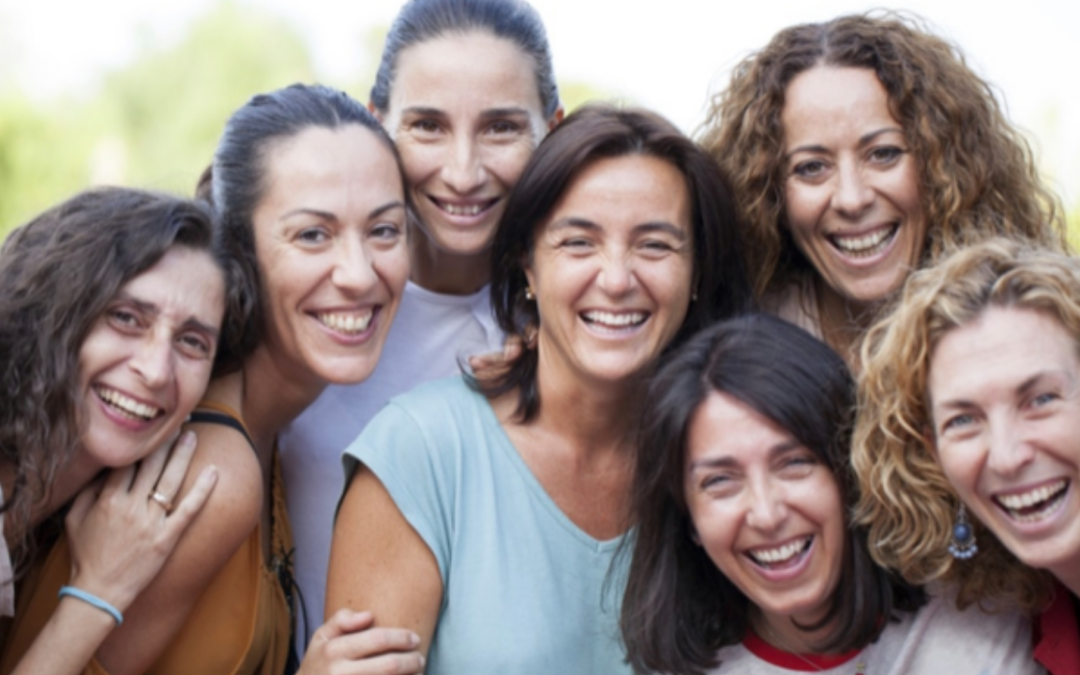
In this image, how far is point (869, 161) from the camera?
4152 millimetres

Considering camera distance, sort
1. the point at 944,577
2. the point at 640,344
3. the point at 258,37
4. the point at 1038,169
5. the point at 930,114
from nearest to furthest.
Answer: the point at 944,577 → the point at 640,344 → the point at 930,114 → the point at 1038,169 → the point at 258,37

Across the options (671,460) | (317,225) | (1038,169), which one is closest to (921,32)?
(1038,169)

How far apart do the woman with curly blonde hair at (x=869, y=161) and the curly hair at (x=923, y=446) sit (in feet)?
1.69

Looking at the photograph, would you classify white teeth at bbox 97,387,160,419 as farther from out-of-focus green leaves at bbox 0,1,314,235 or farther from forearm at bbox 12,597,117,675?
out-of-focus green leaves at bbox 0,1,314,235

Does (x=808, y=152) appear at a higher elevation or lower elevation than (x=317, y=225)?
higher

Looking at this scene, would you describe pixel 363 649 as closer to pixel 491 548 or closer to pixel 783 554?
pixel 491 548

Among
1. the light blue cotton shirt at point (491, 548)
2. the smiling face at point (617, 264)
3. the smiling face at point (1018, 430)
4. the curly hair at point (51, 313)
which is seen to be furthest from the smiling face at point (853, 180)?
the curly hair at point (51, 313)

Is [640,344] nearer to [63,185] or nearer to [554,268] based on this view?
[554,268]

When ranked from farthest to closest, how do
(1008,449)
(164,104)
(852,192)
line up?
(164,104) → (852,192) → (1008,449)

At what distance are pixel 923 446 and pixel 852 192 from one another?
95cm

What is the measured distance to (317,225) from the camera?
3.98m

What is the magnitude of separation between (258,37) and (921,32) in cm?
2689

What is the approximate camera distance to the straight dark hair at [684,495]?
3.51 metres

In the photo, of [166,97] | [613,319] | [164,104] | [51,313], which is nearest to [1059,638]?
[613,319]
